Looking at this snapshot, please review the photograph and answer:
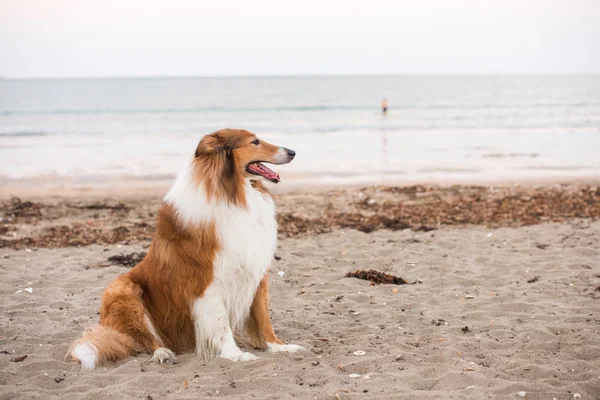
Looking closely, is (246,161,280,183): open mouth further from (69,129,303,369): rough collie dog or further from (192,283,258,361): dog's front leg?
(192,283,258,361): dog's front leg

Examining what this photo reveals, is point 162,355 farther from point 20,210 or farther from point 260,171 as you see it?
point 20,210

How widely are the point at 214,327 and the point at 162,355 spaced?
0.44 m

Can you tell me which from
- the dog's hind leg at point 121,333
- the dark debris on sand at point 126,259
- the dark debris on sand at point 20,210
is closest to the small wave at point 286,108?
the dark debris on sand at point 20,210

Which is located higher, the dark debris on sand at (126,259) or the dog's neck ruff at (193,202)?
the dog's neck ruff at (193,202)

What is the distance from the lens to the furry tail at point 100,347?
4371 millimetres

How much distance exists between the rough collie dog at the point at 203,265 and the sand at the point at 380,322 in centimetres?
19

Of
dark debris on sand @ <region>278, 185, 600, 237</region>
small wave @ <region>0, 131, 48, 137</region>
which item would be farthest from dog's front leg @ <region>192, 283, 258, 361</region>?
small wave @ <region>0, 131, 48, 137</region>

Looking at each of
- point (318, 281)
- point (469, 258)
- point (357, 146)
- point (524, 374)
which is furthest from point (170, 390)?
point (357, 146)

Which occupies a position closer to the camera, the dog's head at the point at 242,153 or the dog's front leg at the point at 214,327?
the dog's head at the point at 242,153

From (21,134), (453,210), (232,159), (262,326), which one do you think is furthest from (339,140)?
(232,159)

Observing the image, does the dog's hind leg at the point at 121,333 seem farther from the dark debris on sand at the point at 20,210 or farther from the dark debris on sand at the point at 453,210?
the dark debris on sand at the point at 20,210

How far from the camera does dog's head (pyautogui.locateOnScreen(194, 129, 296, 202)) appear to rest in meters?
4.35

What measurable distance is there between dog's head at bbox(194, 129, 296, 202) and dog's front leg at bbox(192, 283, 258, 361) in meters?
0.78

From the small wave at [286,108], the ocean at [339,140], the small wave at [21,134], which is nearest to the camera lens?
the ocean at [339,140]
